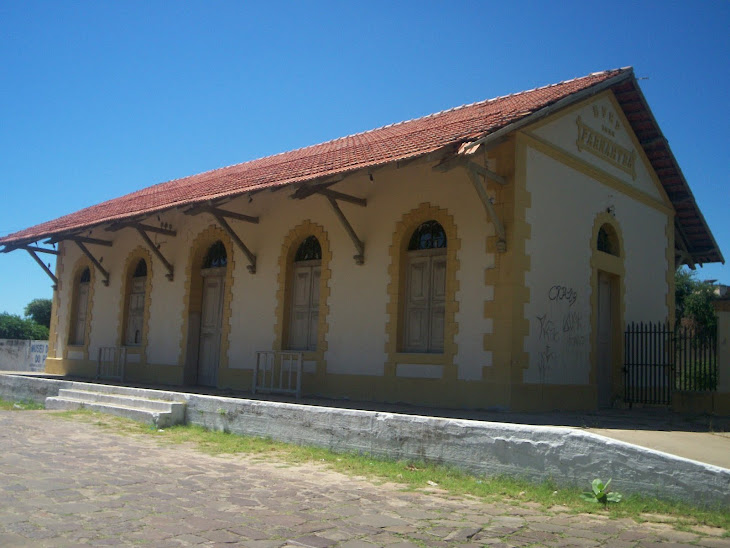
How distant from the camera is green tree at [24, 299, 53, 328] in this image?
43.4 m

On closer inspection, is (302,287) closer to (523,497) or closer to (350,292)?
(350,292)

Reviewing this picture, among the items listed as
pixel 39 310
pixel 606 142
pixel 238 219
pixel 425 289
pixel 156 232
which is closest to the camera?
pixel 425 289

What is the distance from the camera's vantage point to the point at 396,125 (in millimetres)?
14000

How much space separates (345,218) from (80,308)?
9.96 meters

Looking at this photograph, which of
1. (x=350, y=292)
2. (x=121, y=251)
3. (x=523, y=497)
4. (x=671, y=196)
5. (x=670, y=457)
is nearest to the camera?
(x=670, y=457)

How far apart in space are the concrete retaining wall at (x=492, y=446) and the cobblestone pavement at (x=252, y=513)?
463mm

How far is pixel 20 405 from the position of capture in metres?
12.5

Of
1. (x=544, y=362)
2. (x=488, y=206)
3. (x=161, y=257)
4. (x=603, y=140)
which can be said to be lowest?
(x=544, y=362)

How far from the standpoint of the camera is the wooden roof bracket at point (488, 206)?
855 cm

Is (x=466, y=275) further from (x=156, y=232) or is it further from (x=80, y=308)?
(x=80, y=308)

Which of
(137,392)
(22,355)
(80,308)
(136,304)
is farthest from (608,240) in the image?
(22,355)

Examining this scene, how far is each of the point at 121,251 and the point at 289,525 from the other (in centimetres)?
1304

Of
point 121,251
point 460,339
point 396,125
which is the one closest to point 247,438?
point 460,339

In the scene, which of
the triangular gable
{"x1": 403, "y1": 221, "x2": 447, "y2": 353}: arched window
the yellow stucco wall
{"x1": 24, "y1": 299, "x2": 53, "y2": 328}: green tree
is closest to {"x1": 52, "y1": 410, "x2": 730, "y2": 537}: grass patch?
the yellow stucco wall
